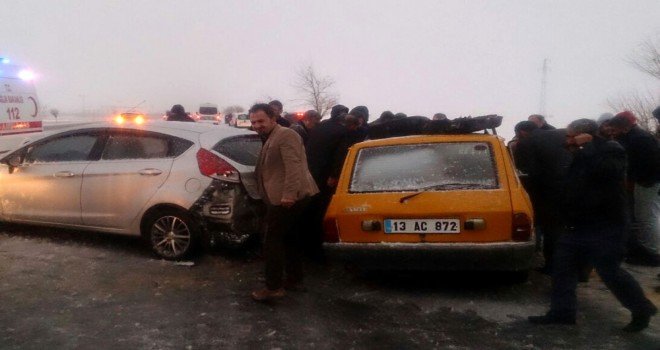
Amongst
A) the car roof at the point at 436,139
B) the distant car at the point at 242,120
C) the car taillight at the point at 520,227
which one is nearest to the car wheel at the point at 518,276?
the car taillight at the point at 520,227

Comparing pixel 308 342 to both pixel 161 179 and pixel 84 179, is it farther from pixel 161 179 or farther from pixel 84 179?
pixel 84 179

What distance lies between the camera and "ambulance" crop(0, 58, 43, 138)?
36.2 feet

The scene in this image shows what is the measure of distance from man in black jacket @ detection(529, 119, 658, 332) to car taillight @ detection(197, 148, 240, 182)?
3.13m

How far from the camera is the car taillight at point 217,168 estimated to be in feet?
20.0

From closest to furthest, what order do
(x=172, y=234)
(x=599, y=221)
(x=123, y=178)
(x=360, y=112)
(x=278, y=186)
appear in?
1. (x=599, y=221)
2. (x=278, y=186)
3. (x=172, y=234)
4. (x=123, y=178)
5. (x=360, y=112)

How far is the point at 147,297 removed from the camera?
5.29 metres

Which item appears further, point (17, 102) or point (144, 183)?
point (17, 102)

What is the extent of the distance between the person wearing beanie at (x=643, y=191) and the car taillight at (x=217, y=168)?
388cm

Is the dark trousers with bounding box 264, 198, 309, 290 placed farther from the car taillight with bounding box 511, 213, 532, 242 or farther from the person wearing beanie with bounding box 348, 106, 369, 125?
the person wearing beanie with bounding box 348, 106, 369, 125

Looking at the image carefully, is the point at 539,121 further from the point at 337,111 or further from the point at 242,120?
the point at 242,120

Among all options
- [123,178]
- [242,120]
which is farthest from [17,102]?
[242,120]

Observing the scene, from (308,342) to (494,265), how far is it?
1719 millimetres

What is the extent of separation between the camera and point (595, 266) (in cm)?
455

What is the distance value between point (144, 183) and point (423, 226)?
2.99 meters
